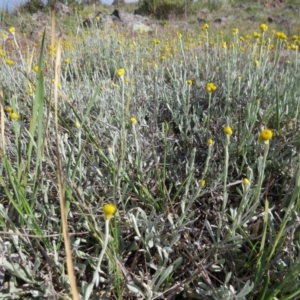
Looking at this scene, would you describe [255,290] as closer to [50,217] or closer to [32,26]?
[50,217]

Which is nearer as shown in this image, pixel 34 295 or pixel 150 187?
pixel 34 295

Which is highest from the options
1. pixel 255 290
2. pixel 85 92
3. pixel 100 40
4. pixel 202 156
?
pixel 100 40

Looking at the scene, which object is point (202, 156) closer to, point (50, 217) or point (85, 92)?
point (50, 217)

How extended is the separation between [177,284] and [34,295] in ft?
1.18

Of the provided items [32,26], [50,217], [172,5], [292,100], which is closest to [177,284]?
[50,217]

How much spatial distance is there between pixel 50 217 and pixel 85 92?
1.25 meters

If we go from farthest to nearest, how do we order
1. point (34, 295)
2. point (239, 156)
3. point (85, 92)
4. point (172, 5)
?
point (172, 5), point (85, 92), point (239, 156), point (34, 295)

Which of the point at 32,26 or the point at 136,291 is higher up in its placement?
the point at 32,26

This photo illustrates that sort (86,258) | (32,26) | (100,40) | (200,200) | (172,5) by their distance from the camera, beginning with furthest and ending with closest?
(172,5)
(32,26)
(100,40)
(200,200)
(86,258)

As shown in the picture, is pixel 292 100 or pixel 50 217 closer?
pixel 50 217

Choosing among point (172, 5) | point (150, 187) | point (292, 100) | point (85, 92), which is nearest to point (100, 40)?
point (85, 92)

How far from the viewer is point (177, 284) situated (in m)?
0.81

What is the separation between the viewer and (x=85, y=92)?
203cm

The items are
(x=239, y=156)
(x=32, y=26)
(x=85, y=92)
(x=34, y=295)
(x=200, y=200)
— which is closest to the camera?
(x=34, y=295)
